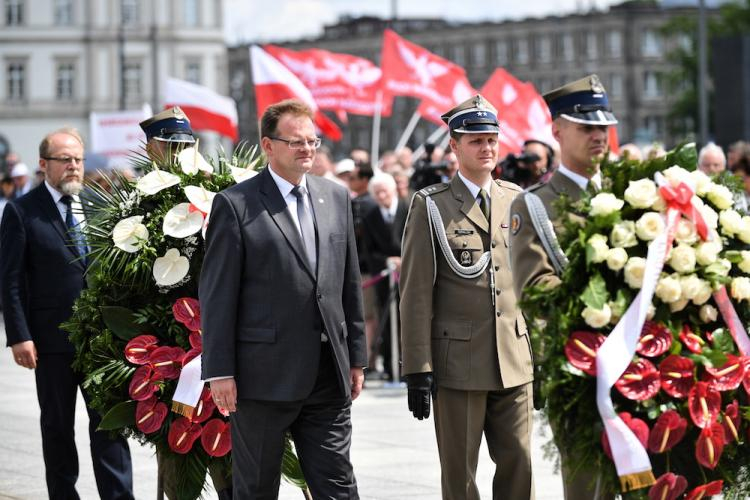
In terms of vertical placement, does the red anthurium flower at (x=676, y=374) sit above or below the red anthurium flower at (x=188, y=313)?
below

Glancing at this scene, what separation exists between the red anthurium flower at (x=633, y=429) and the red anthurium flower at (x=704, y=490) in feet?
1.04

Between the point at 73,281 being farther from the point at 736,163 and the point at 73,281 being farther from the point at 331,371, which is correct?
the point at 736,163

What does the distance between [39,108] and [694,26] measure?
137 ft

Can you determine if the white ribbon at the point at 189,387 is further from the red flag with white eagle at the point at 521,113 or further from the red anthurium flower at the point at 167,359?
the red flag with white eagle at the point at 521,113

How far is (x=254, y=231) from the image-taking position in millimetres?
6160

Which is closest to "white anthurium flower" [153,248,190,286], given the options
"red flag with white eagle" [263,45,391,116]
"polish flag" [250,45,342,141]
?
"polish flag" [250,45,342,141]

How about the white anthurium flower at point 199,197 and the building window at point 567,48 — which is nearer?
the white anthurium flower at point 199,197

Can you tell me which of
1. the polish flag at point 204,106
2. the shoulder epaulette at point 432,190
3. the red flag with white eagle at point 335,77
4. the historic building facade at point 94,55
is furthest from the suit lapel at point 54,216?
the historic building facade at point 94,55

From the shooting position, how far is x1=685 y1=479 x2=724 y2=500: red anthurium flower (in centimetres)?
536

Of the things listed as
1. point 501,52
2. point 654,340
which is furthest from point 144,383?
point 501,52

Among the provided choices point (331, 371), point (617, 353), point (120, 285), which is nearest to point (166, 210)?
point (120, 285)

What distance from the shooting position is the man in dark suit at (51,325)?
8023 millimetres

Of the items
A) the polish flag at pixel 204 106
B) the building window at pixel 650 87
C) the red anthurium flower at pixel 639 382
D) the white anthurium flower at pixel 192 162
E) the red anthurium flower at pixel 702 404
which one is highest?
the building window at pixel 650 87

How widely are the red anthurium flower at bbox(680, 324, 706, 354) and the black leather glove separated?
153 cm
